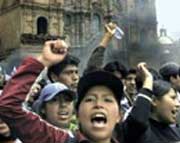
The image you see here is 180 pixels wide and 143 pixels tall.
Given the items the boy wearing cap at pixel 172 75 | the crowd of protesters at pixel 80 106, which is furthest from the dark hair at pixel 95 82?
the boy wearing cap at pixel 172 75

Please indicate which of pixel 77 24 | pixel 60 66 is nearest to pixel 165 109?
pixel 60 66

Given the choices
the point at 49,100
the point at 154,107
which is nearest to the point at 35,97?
the point at 49,100

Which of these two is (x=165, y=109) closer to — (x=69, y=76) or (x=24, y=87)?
(x=69, y=76)

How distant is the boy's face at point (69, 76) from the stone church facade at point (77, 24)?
99.0 feet

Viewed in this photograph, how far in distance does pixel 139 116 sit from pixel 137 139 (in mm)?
320

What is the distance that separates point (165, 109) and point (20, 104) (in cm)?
158

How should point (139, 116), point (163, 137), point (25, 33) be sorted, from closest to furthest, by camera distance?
point (139, 116) < point (163, 137) < point (25, 33)

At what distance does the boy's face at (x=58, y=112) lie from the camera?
392cm

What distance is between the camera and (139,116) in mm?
3459

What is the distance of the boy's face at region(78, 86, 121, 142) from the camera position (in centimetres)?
272

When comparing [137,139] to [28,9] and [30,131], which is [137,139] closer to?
[30,131]

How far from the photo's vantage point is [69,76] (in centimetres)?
496

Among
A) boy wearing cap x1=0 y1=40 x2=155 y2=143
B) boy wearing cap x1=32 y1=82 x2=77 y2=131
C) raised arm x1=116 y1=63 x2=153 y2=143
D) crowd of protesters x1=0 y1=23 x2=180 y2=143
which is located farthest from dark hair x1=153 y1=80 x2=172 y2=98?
boy wearing cap x1=0 y1=40 x2=155 y2=143

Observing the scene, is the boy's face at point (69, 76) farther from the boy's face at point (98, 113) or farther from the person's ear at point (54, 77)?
the boy's face at point (98, 113)
